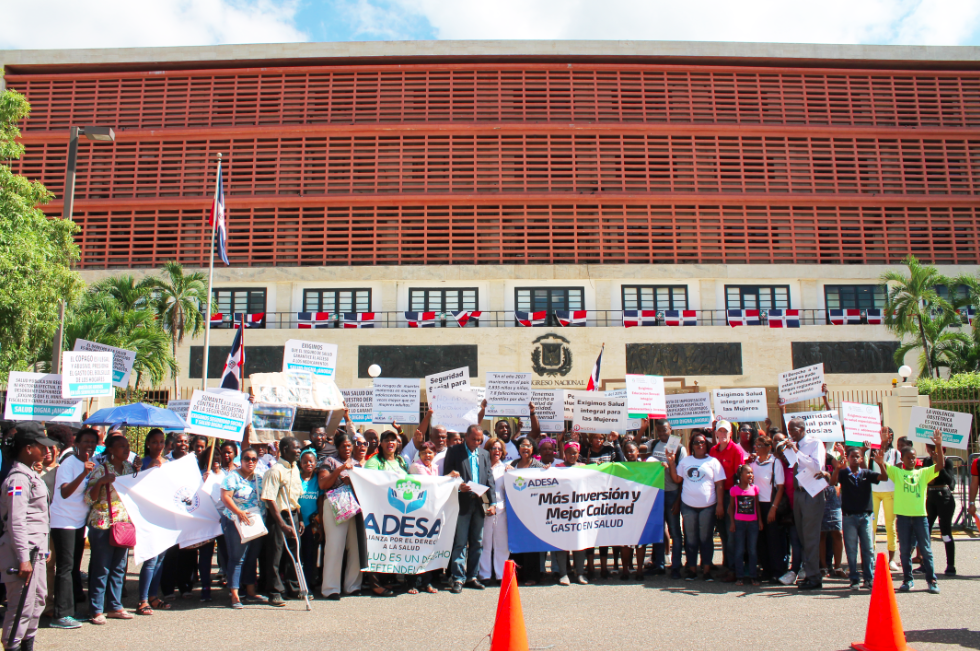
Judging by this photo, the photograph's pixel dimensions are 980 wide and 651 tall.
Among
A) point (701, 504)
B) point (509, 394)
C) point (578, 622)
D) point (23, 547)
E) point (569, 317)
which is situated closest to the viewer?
point (23, 547)

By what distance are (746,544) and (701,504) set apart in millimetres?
666

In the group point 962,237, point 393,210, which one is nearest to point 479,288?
point 393,210

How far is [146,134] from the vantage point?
30.9 meters

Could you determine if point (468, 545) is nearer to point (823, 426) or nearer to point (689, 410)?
point (823, 426)

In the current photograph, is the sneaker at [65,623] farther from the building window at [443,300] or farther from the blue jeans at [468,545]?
the building window at [443,300]

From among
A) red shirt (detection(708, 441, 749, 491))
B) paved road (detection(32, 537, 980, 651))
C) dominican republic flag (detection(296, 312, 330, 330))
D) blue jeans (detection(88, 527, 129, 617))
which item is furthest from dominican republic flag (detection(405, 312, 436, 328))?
blue jeans (detection(88, 527, 129, 617))

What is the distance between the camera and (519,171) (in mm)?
31094

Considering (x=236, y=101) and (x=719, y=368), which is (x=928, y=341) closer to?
(x=719, y=368)

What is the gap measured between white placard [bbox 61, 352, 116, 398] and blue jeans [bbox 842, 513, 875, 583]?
30.6ft

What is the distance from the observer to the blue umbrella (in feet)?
32.5

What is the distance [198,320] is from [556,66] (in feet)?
58.6

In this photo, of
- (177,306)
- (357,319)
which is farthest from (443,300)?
(177,306)

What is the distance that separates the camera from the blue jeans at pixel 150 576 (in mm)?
7340

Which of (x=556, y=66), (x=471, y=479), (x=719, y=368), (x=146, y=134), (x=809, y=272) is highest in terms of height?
(x=556, y=66)
